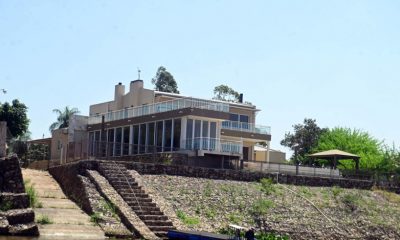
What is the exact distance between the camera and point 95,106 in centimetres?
5922

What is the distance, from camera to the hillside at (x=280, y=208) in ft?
104

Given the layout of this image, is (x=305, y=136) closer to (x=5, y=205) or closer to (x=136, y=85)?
(x=136, y=85)

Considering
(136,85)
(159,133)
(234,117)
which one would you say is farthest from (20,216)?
(234,117)

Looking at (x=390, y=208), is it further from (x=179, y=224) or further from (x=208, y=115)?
(x=179, y=224)

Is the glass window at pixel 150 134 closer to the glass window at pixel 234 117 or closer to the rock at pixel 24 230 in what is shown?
the glass window at pixel 234 117

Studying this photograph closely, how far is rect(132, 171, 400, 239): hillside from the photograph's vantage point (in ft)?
104

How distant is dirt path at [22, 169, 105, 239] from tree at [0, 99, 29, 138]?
2076cm

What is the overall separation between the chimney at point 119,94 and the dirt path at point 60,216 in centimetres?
2199

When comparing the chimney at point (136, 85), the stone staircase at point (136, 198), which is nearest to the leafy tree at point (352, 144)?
the chimney at point (136, 85)

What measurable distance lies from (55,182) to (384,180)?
23.2 meters

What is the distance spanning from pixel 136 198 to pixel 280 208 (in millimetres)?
7895

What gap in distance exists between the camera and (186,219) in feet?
100.0

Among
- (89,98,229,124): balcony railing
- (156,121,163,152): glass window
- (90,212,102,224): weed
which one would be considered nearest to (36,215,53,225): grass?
(90,212,102,224): weed

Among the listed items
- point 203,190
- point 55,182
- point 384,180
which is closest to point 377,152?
point 384,180
